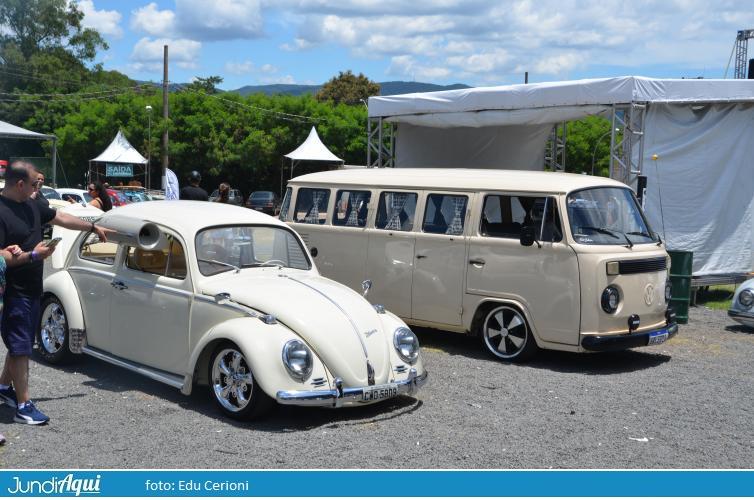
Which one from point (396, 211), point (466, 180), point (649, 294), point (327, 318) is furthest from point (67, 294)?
point (649, 294)

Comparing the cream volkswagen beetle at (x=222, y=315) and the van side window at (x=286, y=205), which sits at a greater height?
the van side window at (x=286, y=205)

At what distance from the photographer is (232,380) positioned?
625 cm

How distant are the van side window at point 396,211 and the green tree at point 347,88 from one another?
212 feet

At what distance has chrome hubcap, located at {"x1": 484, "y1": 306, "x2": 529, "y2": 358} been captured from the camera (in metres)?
8.73

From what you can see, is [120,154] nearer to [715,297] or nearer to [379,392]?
[715,297]

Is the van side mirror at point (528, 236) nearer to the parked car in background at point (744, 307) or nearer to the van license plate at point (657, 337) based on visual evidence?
the van license plate at point (657, 337)

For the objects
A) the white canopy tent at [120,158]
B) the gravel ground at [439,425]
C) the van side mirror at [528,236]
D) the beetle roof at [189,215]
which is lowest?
the gravel ground at [439,425]

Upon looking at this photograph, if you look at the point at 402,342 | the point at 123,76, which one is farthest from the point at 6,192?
the point at 123,76

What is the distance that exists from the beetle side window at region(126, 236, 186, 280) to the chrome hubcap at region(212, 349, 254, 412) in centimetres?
94

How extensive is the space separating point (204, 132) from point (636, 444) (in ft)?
132

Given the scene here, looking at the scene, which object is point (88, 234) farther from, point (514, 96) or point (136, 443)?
point (514, 96)

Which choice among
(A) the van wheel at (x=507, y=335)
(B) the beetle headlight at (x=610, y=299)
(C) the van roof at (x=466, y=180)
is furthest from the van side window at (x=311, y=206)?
(B) the beetle headlight at (x=610, y=299)

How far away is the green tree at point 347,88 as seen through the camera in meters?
74.2

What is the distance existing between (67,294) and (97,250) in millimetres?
499
